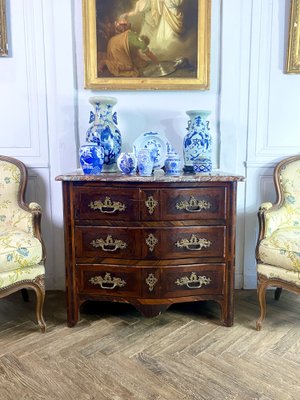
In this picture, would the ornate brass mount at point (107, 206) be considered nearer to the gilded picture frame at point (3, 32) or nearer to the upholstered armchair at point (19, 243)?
the upholstered armchair at point (19, 243)

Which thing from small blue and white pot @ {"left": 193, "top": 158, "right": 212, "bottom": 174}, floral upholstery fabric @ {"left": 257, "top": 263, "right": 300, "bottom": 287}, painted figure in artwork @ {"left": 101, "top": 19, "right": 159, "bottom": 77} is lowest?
floral upholstery fabric @ {"left": 257, "top": 263, "right": 300, "bottom": 287}

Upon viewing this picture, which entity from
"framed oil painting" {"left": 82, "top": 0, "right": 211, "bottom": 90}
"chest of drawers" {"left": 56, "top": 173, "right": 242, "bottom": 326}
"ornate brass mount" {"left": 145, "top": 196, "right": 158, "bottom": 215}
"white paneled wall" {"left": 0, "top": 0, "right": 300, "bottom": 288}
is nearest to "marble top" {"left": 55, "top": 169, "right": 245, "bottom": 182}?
"chest of drawers" {"left": 56, "top": 173, "right": 242, "bottom": 326}

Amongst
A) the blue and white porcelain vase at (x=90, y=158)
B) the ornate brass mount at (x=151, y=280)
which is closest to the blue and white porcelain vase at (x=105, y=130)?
the blue and white porcelain vase at (x=90, y=158)

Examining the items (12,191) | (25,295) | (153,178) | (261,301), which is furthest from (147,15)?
(25,295)

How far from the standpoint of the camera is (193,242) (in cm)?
197

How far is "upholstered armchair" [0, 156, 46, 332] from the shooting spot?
1885mm

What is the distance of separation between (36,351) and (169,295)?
0.78 m

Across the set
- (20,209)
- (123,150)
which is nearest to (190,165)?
(123,150)

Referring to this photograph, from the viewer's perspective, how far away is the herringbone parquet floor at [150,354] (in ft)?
5.00

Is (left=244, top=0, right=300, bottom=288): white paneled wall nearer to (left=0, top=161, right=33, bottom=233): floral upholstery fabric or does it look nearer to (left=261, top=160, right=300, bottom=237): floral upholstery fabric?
(left=261, top=160, right=300, bottom=237): floral upholstery fabric

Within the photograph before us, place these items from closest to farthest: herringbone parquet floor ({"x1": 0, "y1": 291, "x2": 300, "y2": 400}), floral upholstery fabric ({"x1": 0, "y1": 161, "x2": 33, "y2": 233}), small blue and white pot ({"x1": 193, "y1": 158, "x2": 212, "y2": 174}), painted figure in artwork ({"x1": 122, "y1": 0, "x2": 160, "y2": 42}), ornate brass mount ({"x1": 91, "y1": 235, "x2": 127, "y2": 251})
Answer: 1. herringbone parquet floor ({"x1": 0, "y1": 291, "x2": 300, "y2": 400})
2. ornate brass mount ({"x1": 91, "y1": 235, "x2": 127, "y2": 251})
3. small blue and white pot ({"x1": 193, "y1": 158, "x2": 212, "y2": 174})
4. floral upholstery fabric ({"x1": 0, "y1": 161, "x2": 33, "y2": 233})
5. painted figure in artwork ({"x1": 122, "y1": 0, "x2": 160, "y2": 42})

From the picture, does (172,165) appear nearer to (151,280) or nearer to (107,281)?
(151,280)

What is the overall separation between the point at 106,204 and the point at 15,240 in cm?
55

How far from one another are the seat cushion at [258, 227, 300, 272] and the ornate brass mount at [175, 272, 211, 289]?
358 millimetres
